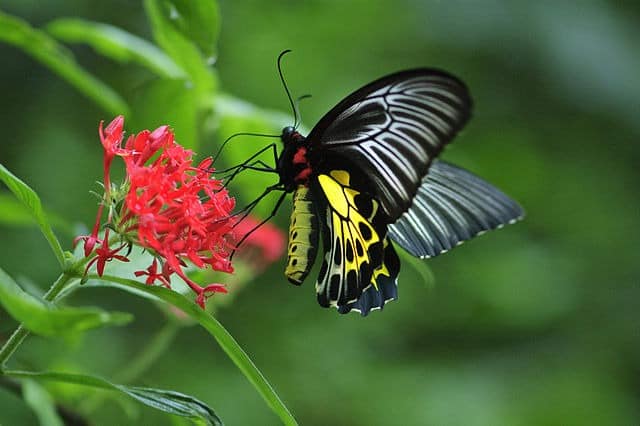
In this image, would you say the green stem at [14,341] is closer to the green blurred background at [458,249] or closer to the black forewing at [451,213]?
the black forewing at [451,213]

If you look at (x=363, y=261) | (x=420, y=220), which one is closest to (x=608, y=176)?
(x=420, y=220)

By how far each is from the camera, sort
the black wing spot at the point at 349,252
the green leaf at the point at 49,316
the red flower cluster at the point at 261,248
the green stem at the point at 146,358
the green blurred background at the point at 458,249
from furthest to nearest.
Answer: the green blurred background at the point at 458,249 → the red flower cluster at the point at 261,248 → the green stem at the point at 146,358 → the black wing spot at the point at 349,252 → the green leaf at the point at 49,316

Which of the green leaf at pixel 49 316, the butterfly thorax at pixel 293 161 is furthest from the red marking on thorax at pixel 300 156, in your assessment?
the green leaf at pixel 49 316

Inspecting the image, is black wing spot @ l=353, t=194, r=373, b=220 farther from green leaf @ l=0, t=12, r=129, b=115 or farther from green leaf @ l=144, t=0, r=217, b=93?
green leaf @ l=0, t=12, r=129, b=115

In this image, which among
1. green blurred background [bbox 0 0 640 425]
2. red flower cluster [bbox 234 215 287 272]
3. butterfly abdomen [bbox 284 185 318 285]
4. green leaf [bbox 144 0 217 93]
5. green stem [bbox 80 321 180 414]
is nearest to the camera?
green leaf [bbox 144 0 217 93]

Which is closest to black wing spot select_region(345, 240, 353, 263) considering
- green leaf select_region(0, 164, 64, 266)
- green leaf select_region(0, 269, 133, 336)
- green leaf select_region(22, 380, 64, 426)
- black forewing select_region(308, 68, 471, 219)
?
black forewing select_region(308, 68, 471, 219)

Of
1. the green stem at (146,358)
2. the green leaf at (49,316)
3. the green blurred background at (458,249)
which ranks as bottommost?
the green leaf at (49,316)

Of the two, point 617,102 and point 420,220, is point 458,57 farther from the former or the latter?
point 420,220
